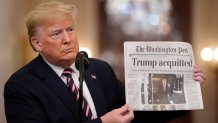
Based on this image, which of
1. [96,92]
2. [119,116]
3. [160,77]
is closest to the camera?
[119,116]

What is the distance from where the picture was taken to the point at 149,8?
3.96 metres

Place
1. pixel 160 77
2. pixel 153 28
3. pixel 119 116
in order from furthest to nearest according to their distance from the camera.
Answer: pixel 153 28 < pixel 160 77 < pixel 119 116

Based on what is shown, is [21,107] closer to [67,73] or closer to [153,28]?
[67,73]

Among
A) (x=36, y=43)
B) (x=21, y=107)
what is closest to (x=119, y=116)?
(x=21, y=107)

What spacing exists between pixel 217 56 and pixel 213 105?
0.58 m

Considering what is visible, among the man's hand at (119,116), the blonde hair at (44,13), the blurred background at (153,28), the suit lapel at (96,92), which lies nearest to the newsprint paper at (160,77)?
the man's hand at (119,116)

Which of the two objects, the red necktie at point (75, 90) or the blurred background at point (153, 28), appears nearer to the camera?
the red necktie at point (75, 90)

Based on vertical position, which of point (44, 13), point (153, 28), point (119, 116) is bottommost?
point (119, 116)

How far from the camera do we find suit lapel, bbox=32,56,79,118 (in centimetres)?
134

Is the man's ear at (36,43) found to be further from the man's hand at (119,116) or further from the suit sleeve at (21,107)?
the man's hand at (119,116)

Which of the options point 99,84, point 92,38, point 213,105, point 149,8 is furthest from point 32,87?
point 213,105

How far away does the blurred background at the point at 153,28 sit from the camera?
372 centimetres

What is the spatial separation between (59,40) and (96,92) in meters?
0.26

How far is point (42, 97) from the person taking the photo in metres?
1.31
